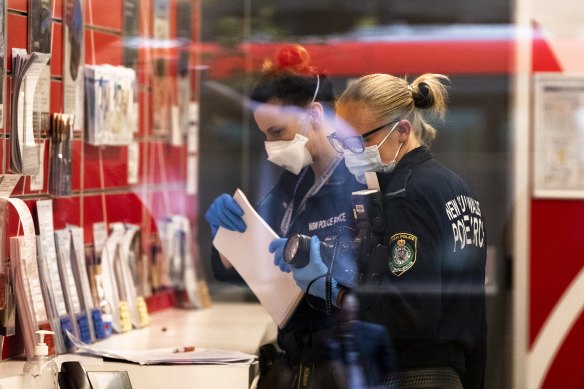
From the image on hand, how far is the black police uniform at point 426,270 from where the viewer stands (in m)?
2.29

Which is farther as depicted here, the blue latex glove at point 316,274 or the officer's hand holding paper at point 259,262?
the officer's hand holding paper at point 259,262

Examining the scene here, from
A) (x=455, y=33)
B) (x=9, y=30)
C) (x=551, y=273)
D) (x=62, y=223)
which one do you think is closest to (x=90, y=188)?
(x=62, y=223)

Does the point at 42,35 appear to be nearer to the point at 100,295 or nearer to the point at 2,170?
the point at 2,170

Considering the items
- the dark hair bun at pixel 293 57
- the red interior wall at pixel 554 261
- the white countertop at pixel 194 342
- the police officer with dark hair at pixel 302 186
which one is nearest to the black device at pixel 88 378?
the white countertop at pixel 194 342

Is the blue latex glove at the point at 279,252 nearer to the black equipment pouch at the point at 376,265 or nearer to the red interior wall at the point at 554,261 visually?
the black equipment pouch at the point at 376,265

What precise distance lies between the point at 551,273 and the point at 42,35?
1898 mm

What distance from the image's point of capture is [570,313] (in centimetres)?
346

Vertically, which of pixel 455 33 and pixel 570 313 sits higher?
pixel 455 33

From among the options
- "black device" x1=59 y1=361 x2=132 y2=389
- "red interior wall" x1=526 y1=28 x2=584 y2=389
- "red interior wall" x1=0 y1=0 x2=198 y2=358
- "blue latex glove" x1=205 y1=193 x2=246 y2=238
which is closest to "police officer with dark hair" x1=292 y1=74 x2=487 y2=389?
"blue latex glove" x1=205 y1=193 x2=246 y2=238

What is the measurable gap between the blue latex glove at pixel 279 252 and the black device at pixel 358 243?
0.08 meters

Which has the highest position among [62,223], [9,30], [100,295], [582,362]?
[9,30]

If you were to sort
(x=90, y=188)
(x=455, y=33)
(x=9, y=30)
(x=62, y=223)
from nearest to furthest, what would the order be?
(x=9, y=30)
(x=62, y=223)
(x=90, y=188)
(x=455, y=33)

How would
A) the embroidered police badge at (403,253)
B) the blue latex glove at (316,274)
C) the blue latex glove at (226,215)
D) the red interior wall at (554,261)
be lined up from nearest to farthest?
the embroidered police badge at (403,253) < the blue latex glove at (316,274) < the blue latex glove at (226,215) < the red interior wall at (554,261)

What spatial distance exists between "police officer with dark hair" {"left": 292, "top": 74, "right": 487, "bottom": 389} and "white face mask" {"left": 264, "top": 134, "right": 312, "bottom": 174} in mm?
84
